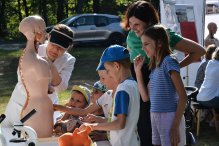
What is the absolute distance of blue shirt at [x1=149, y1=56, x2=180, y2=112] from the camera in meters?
3.12

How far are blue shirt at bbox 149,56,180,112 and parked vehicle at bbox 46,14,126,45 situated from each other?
57.9 ft

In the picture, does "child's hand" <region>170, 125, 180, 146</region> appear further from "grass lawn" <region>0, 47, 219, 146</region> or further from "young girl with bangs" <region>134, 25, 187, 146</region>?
"grass lawn" <region>0, 47, 219, 146</region>

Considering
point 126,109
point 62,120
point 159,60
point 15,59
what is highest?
point 159,60

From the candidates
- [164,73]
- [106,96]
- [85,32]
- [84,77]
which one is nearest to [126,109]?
[164,73]

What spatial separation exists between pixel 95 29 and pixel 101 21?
583 millimetres

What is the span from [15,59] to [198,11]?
10.8 meters

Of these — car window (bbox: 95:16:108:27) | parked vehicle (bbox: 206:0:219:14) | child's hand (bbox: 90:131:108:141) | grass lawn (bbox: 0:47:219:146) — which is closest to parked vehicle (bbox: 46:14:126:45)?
car window (bbox: 95:16:108:27)

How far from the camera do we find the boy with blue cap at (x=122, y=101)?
2.96 meters

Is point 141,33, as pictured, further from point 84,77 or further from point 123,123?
point 84,77

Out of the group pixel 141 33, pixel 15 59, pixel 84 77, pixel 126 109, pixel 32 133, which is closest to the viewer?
pixel 32 133

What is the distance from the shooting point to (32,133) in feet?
8.14

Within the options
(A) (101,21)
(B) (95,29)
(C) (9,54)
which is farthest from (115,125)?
(A) (101,21)

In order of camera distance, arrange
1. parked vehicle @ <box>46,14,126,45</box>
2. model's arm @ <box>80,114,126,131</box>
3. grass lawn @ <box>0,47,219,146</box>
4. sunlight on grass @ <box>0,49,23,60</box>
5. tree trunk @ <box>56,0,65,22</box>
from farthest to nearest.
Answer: tree trunk @ <box>56,0,65,22</box>
parked vehicle @ <box>46,14,126,45</box>
sunlight on grass @ <box>0,49,23,60</box>
grass lawn @ <box>0,47,219,146</box>
model's arm @ <box>80,114,126,131</box>

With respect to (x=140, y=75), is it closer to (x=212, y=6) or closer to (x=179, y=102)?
(x=179, y=102)
